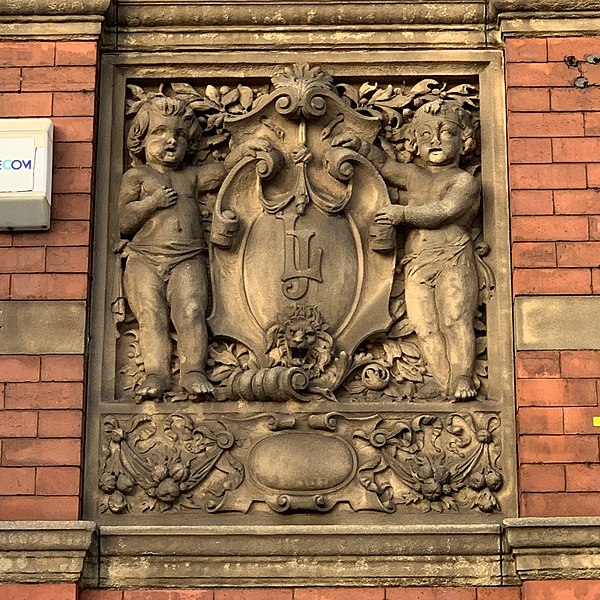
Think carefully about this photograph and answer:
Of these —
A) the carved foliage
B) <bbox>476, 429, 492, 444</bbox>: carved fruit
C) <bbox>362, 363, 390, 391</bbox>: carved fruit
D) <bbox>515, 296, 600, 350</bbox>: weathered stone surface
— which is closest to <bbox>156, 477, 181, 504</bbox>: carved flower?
the carved foliage

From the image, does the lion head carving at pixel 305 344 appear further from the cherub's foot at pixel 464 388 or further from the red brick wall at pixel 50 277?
the red brick wall at pixel 50 277

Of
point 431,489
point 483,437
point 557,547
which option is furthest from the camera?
point 483,437

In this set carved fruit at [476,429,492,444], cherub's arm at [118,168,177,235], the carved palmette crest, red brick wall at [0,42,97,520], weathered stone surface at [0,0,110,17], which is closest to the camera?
red brick wall at [0,42,97,520]

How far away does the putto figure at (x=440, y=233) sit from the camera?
1055 cm

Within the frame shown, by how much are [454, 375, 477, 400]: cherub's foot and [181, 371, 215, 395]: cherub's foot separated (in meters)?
1.34

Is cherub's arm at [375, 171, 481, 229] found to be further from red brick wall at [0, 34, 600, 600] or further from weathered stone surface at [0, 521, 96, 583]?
weathered stone surface at [0, 521, 96, 583]

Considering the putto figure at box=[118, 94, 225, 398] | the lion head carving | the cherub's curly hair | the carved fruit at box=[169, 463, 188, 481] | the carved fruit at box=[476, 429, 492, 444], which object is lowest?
the carved fruit at box=[169, 463, 188, 481]

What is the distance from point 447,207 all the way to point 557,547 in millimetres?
2035

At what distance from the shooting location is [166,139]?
428 inches

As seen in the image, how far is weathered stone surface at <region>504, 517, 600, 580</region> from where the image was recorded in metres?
9.88

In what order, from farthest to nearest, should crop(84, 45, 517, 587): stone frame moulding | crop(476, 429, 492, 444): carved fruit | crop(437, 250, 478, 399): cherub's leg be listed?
crop(437, 250, 478, 399): cherub's leg < crop(476, 429, 492, 444): carved fruit < crop(84, 45, 517, 587): stone frame moulding

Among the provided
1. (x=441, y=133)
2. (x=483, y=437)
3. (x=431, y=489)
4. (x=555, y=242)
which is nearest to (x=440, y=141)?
(x=441, y=133)

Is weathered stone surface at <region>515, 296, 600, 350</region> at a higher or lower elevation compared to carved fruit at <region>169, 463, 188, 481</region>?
higher

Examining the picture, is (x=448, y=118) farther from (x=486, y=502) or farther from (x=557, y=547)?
(x=557, y=547)
